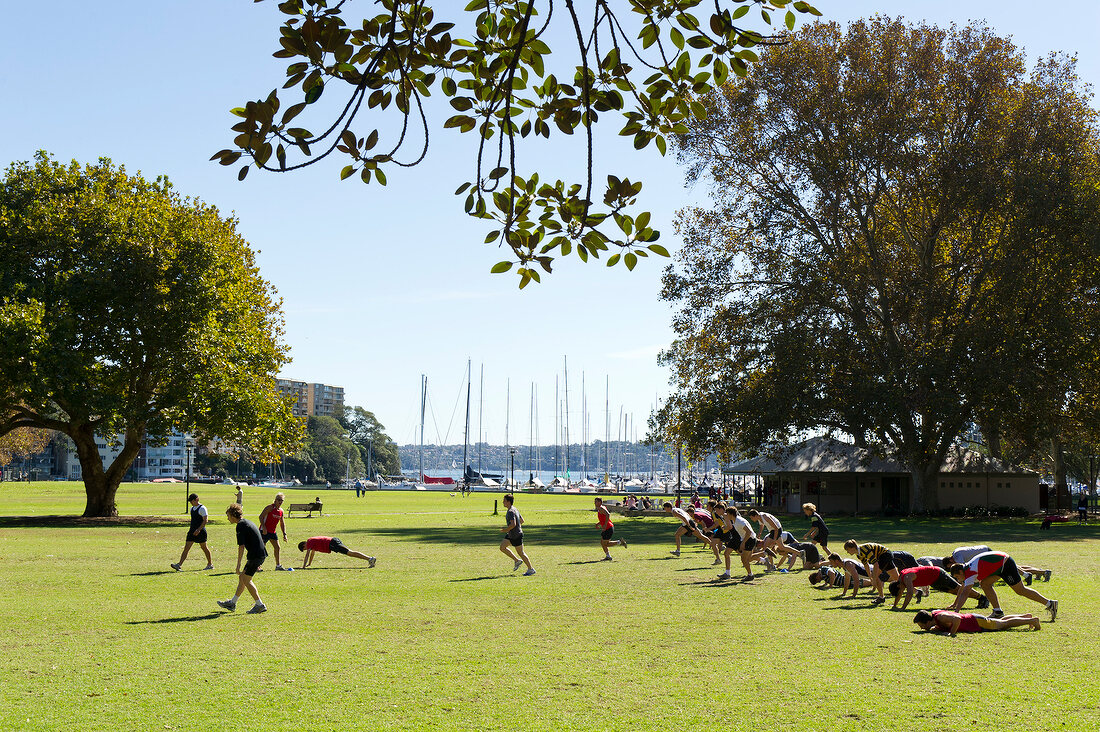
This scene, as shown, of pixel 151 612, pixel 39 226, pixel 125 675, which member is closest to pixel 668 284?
pixel 39 226

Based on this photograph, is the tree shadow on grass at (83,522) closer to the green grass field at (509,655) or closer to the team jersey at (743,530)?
the green grass field at (509,655)

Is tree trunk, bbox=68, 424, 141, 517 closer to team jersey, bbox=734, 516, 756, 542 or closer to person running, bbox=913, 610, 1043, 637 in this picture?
team jersey, bbox=734, 516, 756, 542

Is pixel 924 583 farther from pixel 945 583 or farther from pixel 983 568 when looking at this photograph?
pixel 983 568

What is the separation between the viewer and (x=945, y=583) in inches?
600

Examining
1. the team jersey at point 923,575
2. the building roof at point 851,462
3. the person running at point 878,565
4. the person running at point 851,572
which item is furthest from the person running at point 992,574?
the building roof at point 851,462

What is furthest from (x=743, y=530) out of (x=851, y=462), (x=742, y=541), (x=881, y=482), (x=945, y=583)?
(x=881, y=482)

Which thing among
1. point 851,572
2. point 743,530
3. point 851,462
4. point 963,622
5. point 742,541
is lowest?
point 963,622

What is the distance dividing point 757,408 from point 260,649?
35.1 m

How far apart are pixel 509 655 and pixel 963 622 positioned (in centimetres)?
622

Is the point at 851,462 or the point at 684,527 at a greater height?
the point at 851,462

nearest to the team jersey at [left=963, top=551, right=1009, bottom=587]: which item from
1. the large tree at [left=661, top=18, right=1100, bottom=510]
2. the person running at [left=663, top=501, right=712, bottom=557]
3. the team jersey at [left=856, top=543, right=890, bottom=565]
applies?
the team jersey at [left=856, top=543, right=890, bottom=565]

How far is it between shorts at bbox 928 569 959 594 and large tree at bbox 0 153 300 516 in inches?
1150

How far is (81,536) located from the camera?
3178cm

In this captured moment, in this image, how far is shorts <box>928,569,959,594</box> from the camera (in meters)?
15.2
